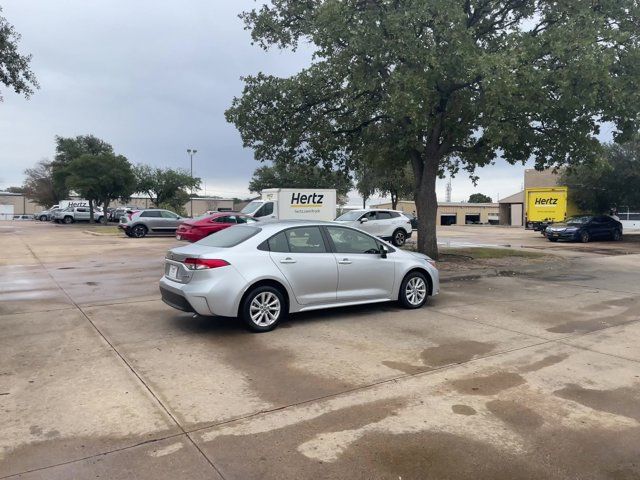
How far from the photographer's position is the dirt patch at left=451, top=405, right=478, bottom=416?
4.34 metres

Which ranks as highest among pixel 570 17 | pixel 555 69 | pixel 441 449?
pixel 570 17

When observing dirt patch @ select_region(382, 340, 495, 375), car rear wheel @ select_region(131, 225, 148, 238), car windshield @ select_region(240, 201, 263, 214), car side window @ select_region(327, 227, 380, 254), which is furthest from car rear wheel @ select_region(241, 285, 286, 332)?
car rear wheel @ select_region(131, 225, 148, 238)

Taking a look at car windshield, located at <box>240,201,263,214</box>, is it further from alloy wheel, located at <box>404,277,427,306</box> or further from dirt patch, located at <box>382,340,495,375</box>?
dirt patch, located at <box>382,340,495,375</box>

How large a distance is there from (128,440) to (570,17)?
43.8 feet

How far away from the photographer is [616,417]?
4.29 meters

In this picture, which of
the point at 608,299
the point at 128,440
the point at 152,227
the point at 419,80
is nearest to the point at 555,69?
the point at 419,80

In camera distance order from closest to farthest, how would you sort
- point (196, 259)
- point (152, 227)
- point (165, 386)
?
1. point (165, 386)
2. point (196, 259)
3. point (152, 227)

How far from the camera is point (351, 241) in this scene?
26.2 feet

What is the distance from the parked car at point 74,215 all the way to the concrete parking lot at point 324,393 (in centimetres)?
4599

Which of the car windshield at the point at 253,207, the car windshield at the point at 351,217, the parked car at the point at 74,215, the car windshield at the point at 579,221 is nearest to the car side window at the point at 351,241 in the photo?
the car windshield at the point at 351,217

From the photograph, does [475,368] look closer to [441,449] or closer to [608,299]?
[441,449]

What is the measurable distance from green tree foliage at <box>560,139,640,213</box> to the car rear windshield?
2318 centimetres

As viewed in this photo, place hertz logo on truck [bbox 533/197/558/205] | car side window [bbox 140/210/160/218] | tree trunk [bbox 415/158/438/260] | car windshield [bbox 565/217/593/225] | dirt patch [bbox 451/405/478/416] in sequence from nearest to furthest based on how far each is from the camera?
dirt patch [bbox 451/405/478/416] → tree trunk [bbox 415/158/438/260] → car windshield [bbox 565/217/593/225] → car side window [bbox 140/210/160/218] → hertz logo on truck [bbox 533/197/558/205]

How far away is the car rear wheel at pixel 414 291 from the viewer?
845 cm
